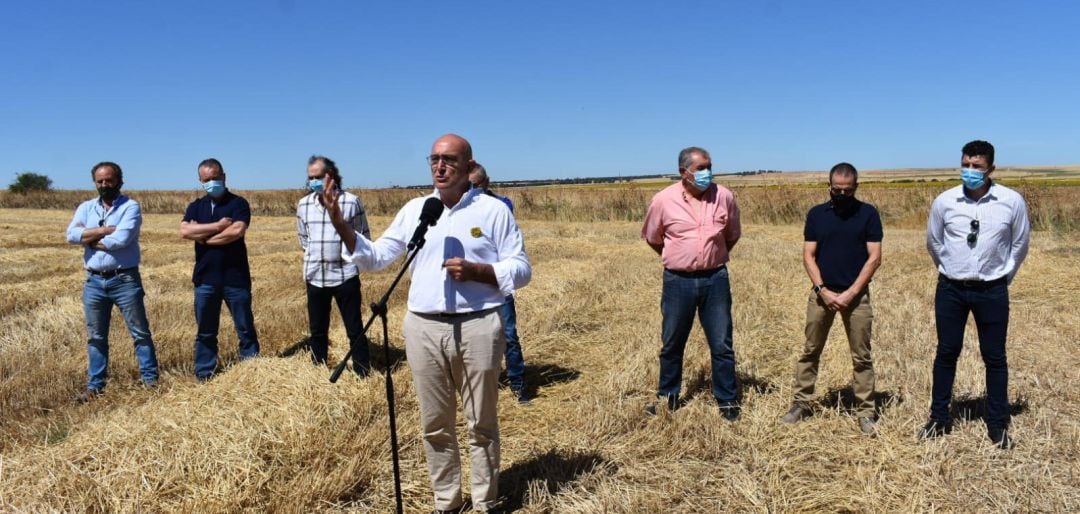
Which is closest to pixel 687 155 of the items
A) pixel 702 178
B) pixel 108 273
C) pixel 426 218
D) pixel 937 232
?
pixel 702 178

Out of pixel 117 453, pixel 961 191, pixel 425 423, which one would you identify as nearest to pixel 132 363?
pixel 117 453

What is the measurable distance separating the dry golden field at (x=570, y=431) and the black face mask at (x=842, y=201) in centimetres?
162

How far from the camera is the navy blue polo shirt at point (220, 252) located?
21.1ft

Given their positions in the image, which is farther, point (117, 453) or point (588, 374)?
point (588, 374)

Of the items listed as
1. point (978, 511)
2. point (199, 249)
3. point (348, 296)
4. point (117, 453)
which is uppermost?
point (199, 249)

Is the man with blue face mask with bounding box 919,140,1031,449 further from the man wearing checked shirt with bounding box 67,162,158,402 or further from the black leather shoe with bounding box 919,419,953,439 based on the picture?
the man wearing checked shirt with bounding box 67,162,158,402

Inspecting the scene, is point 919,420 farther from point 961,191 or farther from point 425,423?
point 425,423

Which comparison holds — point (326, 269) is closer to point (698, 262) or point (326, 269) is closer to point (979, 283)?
point (698, 262)

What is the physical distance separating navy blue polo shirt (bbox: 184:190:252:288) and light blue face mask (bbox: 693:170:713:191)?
4284 mm

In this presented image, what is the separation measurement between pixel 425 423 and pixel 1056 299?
10.3 m

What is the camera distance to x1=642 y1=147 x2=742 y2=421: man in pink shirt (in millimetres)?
5199

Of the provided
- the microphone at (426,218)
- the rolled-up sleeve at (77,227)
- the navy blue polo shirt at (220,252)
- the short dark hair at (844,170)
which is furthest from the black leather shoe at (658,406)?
the rolled-up sleeve at (77,227)

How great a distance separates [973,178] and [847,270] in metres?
1.05

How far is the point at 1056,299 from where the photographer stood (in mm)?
9688
